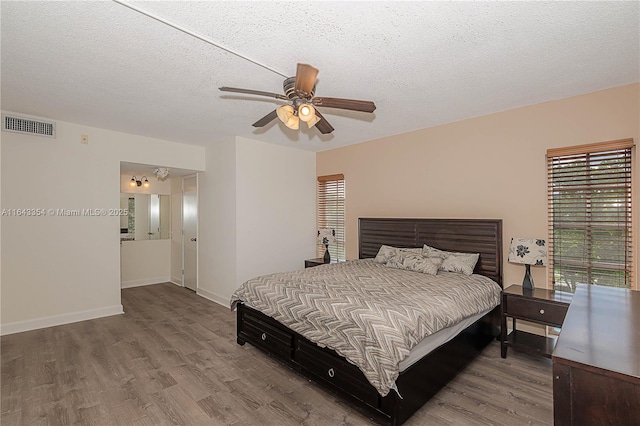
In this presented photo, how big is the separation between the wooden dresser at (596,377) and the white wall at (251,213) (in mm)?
4145

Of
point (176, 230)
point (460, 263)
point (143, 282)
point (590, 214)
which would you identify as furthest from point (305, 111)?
point (143, 282)

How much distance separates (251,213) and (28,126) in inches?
118

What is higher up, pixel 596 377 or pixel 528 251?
pixel 528 251

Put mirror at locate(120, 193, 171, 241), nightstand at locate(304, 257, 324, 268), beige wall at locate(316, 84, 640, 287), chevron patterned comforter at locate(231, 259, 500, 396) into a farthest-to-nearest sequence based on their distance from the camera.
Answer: mirror at locate(120, 193, 171, 241) < nightstand at locate(304, 257, 324, 268) < beige wall at locate(316, 84, 640, 287) < chevron patterned comforter at locate(231, 259, 500, 396)

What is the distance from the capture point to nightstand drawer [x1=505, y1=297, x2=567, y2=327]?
2.71 meters

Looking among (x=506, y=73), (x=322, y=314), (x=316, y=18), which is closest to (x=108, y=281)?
A: (x=322, y=314)

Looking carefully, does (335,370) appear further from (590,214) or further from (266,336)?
(590,214)

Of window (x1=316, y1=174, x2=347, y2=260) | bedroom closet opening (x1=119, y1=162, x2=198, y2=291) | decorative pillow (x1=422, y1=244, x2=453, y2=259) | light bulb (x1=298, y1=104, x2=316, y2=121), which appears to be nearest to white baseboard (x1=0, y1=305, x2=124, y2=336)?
bedroom closet opening (x1=119, y1=162, x2=198, y2=291)

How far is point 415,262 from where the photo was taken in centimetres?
369

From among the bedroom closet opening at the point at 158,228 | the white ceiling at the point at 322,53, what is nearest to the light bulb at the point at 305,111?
the white ceiling at the point at 322,53

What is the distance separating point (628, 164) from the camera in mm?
2889

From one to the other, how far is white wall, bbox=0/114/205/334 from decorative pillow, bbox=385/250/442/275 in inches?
162

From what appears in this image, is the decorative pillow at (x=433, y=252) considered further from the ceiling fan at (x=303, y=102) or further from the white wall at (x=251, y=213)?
the white wall at (x=251, y=213)

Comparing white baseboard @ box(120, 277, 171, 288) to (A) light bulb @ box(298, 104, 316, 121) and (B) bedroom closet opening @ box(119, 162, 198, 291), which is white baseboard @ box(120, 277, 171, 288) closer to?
(B) bedroom closet opening @ box(119, 162, 198, 291)
